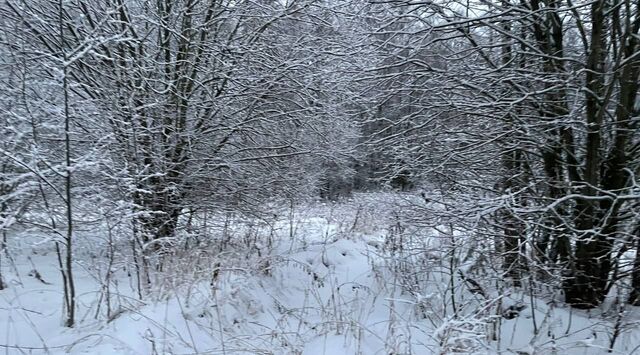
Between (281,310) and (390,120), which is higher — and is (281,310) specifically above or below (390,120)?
below

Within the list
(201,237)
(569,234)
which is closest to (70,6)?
(201,237)

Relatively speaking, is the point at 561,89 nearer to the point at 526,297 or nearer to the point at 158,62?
the point at 526,297

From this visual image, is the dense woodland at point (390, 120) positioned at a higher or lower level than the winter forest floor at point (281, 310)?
higher

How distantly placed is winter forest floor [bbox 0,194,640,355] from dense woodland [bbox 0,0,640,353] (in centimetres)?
16

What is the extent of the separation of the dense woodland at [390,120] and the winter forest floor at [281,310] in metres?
0.16

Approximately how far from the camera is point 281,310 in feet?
19.2

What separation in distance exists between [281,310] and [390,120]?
281cm

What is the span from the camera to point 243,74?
8242 millimetres

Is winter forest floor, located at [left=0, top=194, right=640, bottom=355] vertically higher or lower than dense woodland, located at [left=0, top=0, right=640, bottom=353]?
lower

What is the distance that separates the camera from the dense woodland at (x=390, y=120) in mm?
4965

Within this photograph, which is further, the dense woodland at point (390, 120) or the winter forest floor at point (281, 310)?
the dense woodland at point (390, 120)

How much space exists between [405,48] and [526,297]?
3201 millimetres

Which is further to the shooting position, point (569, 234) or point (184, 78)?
point (184, 78)

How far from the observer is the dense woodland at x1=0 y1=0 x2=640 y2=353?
4965 millimetres
